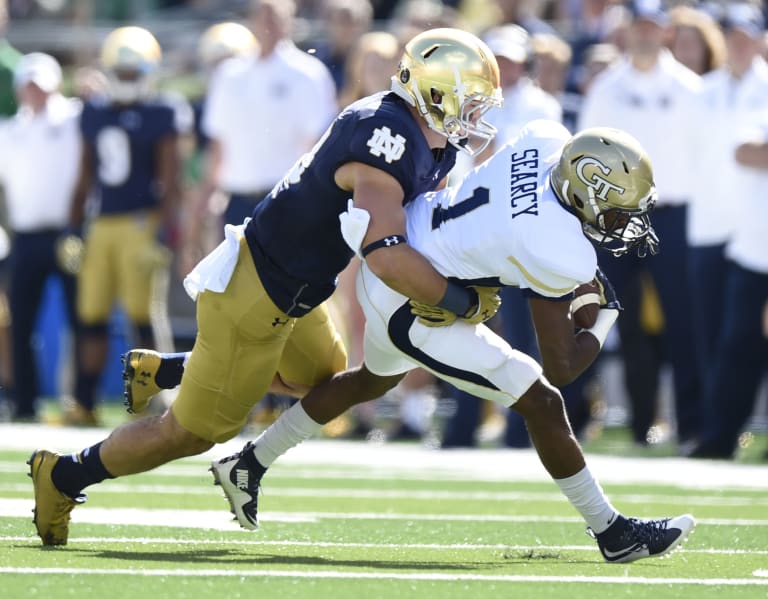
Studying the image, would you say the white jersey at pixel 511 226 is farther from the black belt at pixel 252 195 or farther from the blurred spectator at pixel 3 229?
the blurred spectator at pixel 3 229

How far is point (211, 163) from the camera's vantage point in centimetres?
1027

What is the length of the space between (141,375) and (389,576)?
56.8 inches

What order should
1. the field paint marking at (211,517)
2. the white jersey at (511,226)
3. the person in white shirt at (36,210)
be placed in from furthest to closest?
the person in white shirt at (36,210) → the field paint marking at (211,517) → the white jersey at (511,226)

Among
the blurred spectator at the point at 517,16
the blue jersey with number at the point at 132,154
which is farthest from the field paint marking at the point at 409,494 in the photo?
the blurred spectator at the point at 517,16

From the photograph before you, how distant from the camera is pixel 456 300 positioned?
4.97 m

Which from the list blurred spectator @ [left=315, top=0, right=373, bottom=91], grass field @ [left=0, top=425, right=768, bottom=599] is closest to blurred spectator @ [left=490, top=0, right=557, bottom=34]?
blurred spectator @ [left=315, top=0, right=373, bottom=91]

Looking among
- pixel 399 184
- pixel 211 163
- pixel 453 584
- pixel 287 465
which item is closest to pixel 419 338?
pixel 399 184

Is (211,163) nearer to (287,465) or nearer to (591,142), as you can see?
(287,465)

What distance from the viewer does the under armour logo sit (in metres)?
5.00

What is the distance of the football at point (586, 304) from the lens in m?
5.21

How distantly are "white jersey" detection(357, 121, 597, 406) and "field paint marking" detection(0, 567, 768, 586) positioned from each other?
0.62 m

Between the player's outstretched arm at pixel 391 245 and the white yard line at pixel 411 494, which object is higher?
the player's outstretched arm at pixel 391 245

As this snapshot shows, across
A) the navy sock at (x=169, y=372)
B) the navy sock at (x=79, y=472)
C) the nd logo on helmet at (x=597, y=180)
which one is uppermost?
the nd logo on helmet at (x=597, y=180)

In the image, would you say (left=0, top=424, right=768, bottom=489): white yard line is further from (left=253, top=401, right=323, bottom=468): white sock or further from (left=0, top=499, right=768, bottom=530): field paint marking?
(left=253, top=401, right=323, bottom=468): white sock
